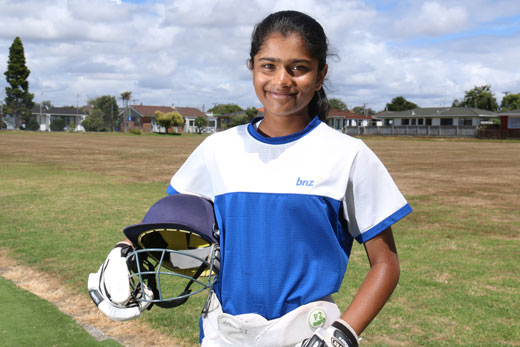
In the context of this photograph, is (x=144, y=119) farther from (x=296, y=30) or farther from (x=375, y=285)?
(x=375, y=285)

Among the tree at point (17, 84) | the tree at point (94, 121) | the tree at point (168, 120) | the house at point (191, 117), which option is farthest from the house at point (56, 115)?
the tree at point (168, 120)

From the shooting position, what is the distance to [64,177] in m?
16.9

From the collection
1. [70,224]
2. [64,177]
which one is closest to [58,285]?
[70,224]

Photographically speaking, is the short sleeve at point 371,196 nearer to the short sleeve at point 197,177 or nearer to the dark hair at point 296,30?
the dark hair at point 296,30

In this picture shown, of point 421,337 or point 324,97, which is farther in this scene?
point 421,337

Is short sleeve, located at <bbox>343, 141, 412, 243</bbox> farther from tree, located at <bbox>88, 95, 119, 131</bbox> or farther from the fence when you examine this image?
tree, located at <bbox>88, 95, 119, 131</bbox>

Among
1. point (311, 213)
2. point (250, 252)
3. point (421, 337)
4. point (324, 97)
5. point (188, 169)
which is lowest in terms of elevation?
point (421, 337)

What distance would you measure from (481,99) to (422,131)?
35.3 m

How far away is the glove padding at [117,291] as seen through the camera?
6.27ft

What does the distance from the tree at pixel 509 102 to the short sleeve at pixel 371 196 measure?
95324mm

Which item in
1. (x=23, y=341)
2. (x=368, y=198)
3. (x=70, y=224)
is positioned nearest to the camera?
(x=368, y=198)

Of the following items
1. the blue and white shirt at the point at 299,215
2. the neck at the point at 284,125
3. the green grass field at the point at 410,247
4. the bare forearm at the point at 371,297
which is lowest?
the green grass field at the point at 410,247

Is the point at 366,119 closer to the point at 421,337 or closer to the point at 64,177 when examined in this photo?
the point at 64,177

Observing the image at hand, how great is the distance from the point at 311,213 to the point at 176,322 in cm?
347
